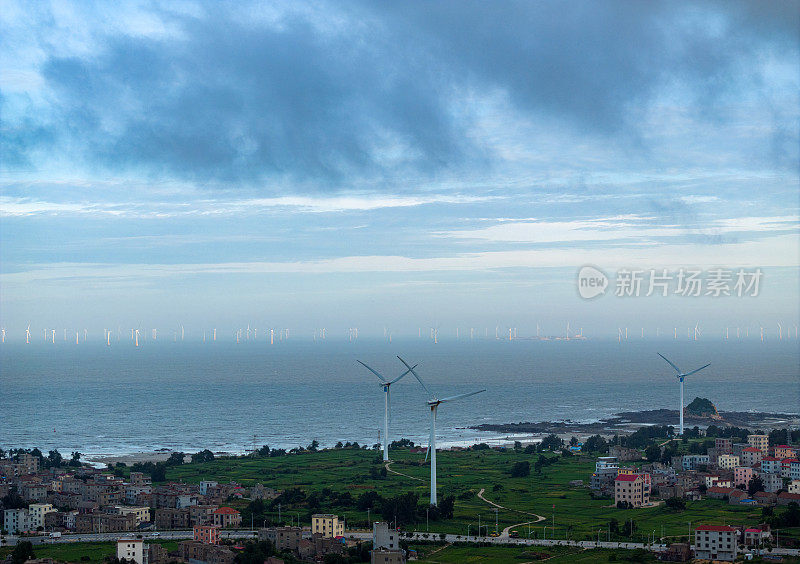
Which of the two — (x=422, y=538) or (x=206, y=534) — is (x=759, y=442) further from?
(x=206, y=534)

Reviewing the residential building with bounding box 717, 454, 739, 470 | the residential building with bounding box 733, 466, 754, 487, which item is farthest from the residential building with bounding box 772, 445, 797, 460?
the residential building with bounding box 733, 466, 754, 487

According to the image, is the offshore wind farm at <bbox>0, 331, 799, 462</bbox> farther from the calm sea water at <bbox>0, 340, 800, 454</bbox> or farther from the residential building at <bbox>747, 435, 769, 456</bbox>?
the residential building at <bbox>747, 435, 769, 456</bbox>

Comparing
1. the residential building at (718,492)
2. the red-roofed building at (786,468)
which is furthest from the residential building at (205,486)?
the red-roofed building at (786,468)

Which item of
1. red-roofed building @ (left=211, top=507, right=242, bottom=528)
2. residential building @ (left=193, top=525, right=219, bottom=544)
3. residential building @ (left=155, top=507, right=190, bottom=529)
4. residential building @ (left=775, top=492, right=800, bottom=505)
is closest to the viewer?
residential building @ (left=193, top=525, right=219, bottom=544)

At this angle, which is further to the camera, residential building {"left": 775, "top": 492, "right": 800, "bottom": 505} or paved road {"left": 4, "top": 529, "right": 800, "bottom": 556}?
residential building {"left": 775, "top": 492, "right": 800, "bottom": 505}

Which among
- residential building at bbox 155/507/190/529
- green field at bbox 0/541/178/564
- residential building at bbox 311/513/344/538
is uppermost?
residential building at bbox 311/513/344/538

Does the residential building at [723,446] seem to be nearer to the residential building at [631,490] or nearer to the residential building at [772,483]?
the residential building at [772,483]
